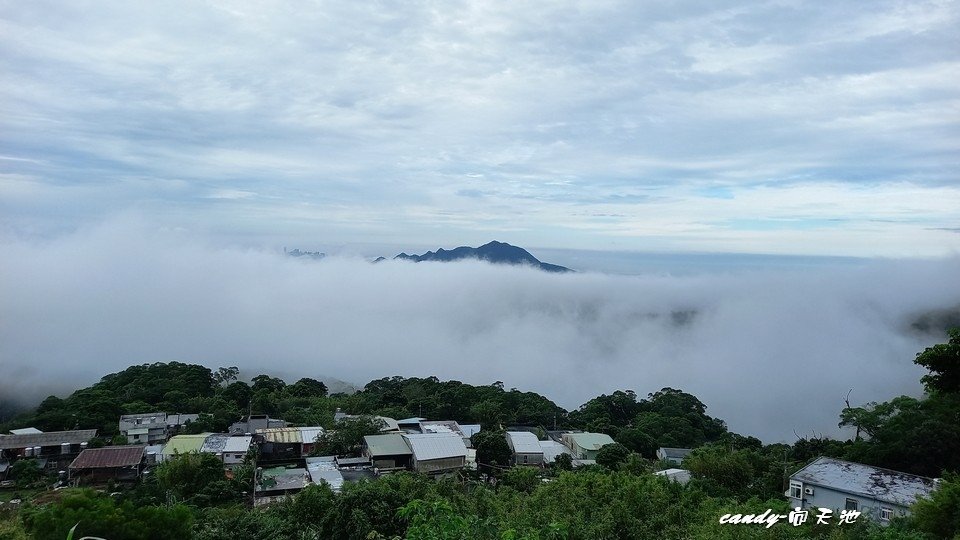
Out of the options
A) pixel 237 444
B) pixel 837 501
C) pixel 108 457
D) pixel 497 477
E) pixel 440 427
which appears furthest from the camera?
pixel 440 427

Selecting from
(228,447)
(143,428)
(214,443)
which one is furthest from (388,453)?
(143,428)

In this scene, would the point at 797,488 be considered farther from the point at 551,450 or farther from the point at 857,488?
the point at 551,450

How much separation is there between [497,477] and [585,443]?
255 inches

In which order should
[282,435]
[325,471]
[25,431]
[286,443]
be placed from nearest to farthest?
[325,471] < [286,443] < [282,435] < [25,431]

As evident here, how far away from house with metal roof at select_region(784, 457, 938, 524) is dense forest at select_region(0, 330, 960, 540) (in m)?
0.81

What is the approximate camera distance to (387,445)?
950 inches

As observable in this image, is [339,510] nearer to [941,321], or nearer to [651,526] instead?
[651,526]

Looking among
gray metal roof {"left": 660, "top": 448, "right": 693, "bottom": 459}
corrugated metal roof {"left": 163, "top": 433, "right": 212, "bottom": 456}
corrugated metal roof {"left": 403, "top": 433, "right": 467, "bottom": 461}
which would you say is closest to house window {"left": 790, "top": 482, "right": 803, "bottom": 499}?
gray metal roof {"left": 660, "top": 448, "right": 693, "bottom": 459}

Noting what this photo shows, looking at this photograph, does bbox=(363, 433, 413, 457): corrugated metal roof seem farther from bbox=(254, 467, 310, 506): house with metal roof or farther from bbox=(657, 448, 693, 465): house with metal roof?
bbox=(657, 448, 693, 465): house with metal roof

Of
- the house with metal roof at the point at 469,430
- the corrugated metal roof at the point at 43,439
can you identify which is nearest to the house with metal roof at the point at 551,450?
the house with metal roof at the point at 469,430

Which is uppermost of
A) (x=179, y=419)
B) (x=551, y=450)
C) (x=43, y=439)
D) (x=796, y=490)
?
(x=796, y=490)

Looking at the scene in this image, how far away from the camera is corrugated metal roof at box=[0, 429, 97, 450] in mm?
23531

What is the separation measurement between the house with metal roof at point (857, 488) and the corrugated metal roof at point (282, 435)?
1970cm

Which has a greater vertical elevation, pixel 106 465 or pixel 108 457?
pixel 108 457
